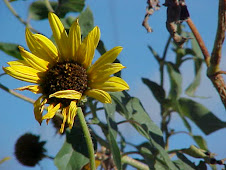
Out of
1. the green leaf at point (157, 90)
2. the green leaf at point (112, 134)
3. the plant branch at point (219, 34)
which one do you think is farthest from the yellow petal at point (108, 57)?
the green leaf at point (157, 90)

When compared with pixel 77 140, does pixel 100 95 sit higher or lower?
higher

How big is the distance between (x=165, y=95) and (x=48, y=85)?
389mm

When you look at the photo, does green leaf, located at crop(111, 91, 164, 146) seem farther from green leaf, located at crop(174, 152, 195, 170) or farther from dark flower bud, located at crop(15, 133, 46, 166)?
dark flower bud, located at crop(15, 133, 46, 166)

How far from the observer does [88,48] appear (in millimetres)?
587

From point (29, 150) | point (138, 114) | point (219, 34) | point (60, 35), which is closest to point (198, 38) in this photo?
point (219, 34)

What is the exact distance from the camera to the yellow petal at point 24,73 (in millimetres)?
565

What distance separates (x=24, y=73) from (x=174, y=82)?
0.46 metres

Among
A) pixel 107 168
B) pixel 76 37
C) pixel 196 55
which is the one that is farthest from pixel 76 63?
pixel 196 55

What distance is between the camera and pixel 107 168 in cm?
80

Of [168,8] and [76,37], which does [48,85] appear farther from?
[168,8]

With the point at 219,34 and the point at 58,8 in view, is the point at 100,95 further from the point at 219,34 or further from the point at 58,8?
the point at 58,8

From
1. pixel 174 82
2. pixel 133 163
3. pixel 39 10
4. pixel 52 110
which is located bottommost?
pixel 133 163

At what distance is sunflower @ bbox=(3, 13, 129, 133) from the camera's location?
560 mm

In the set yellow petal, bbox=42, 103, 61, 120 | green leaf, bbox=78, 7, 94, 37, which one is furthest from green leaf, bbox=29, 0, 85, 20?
yellow petal, bbox=42, 103, 61, 120
